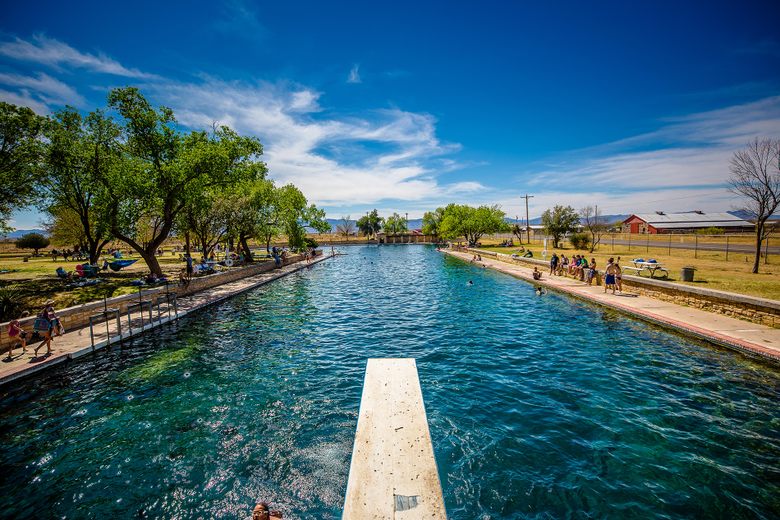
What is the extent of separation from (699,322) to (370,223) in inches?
5439

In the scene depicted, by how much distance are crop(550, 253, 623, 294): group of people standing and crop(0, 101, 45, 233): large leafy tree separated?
122 ft

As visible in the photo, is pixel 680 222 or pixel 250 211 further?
pixel 680 222

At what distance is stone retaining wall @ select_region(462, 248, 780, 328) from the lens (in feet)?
41.0

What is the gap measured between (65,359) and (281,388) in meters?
8.46

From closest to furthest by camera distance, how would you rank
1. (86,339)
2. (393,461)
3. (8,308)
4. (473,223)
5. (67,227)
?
(393,461)
(86,339)
(8,308)
(67,227)
(473,223)

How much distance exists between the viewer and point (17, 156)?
2027 cm

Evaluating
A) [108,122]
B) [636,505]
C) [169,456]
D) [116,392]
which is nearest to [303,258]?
[108,122]

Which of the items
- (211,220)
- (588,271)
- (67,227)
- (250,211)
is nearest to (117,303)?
(211,220)

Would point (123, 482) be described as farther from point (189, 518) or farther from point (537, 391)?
point (537, 391)

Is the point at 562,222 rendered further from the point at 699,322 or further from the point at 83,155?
the point at 83,155

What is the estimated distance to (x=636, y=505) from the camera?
5.52m

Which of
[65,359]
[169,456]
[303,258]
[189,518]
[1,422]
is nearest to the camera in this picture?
[189,518]

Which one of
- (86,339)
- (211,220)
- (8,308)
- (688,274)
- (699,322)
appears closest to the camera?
(86,339)

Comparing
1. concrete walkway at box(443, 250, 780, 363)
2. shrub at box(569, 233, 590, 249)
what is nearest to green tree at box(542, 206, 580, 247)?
shrub at box(569, 233, 590, 249)
